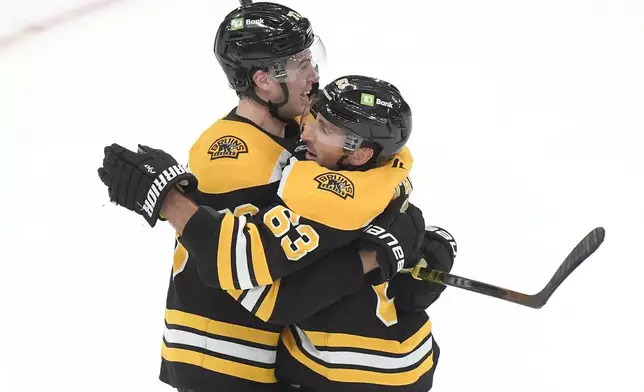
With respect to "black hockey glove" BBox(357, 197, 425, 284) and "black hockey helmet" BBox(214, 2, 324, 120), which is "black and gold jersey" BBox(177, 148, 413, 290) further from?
"black hockey helmet" BBox(214, 2, 324, 120)

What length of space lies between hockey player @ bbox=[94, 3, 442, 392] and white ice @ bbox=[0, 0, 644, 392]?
52cm

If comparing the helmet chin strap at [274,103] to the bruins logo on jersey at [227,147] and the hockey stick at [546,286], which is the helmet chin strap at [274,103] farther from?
the hockey stick at [546,286]

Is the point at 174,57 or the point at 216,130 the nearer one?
the point at 216,130

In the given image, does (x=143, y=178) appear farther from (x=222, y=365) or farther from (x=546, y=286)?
(x=546, y=286)

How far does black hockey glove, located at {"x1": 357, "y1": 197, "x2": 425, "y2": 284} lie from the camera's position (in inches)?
65.2

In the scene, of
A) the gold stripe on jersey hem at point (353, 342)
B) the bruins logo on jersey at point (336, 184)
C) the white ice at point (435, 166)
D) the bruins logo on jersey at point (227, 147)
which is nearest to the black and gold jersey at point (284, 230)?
the bruins logo on jersey at point (336, 184)

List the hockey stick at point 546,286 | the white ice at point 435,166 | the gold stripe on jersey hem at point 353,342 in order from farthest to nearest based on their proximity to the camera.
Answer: the white ice at point 435,166, the gold stripe on jersey hem at point 353,342, the hockey stick at point 546,286

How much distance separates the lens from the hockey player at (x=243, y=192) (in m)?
1.64

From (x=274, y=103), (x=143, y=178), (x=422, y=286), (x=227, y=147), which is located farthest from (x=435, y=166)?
(x=143, y=178)

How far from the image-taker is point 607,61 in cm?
391

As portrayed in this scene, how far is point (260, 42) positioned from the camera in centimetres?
174

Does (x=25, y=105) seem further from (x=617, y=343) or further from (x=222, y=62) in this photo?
(x=617, y=343)

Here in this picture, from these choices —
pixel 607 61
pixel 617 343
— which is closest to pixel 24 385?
pixel 617 343

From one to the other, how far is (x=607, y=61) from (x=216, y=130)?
2.76m
